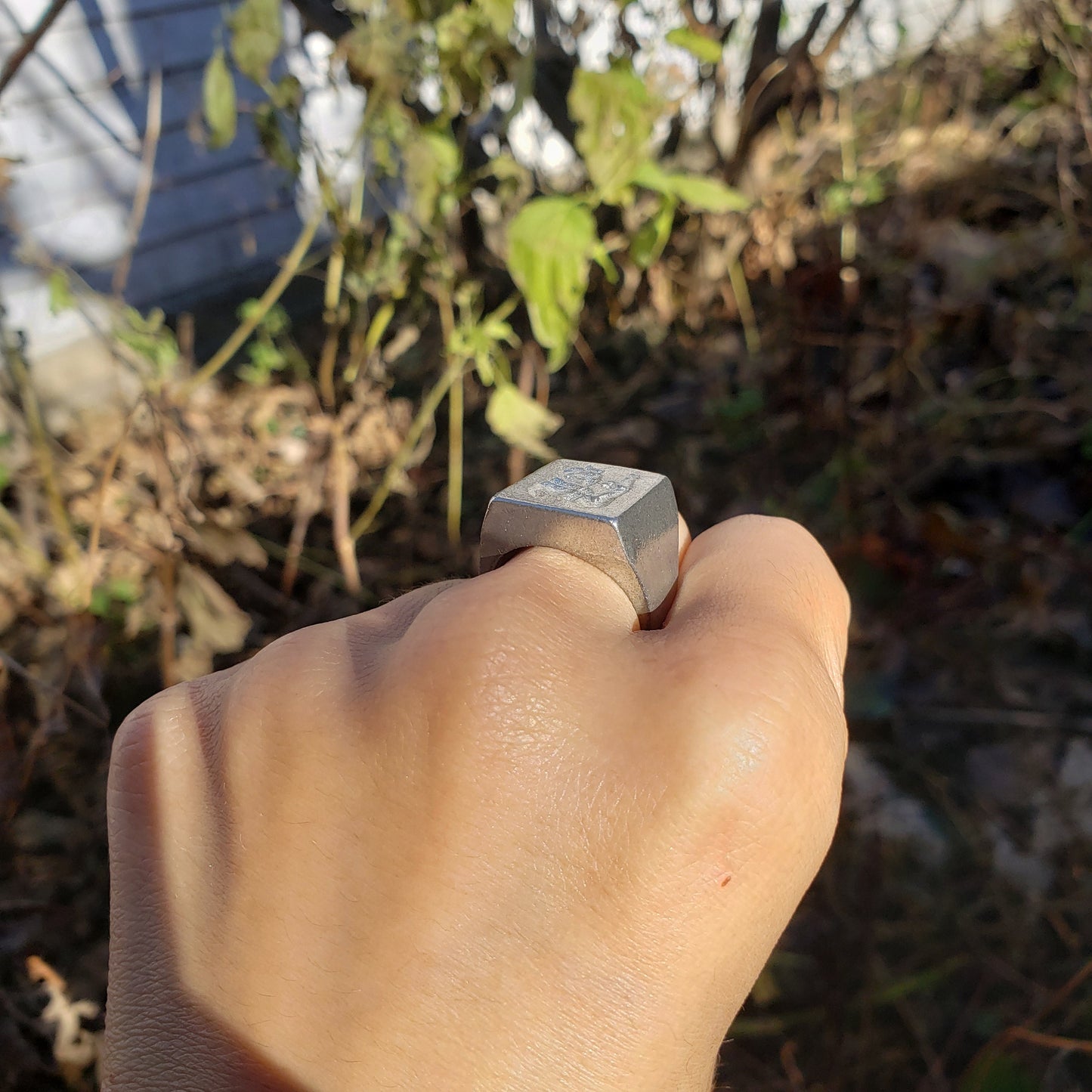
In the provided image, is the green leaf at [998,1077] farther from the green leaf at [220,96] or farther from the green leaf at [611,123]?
the green leaf at [220,96]

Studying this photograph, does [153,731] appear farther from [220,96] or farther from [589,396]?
[589,396]

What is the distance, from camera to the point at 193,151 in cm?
269

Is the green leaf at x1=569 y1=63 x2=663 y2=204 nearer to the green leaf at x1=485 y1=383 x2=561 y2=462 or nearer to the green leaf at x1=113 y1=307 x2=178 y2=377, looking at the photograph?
the green leaf at x1=485 y1=383 x2=561 y2=462

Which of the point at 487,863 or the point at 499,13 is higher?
the point at 499,13

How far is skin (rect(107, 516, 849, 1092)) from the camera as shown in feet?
1.59

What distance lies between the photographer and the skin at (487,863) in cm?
49

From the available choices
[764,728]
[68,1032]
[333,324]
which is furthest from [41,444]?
[764,728]

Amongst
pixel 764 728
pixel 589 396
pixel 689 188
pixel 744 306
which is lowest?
pixel 589 396

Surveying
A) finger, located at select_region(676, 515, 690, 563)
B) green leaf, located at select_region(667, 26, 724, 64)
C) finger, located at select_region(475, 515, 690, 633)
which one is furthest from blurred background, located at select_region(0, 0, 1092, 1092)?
finger, located at select_region(475, 515, 690, 633)

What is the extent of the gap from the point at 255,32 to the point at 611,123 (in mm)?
518

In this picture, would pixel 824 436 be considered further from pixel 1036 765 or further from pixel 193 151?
pixel 193 151

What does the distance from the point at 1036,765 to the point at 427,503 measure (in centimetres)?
132

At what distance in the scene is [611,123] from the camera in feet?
3.99

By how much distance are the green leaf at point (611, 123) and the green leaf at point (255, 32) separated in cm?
43
